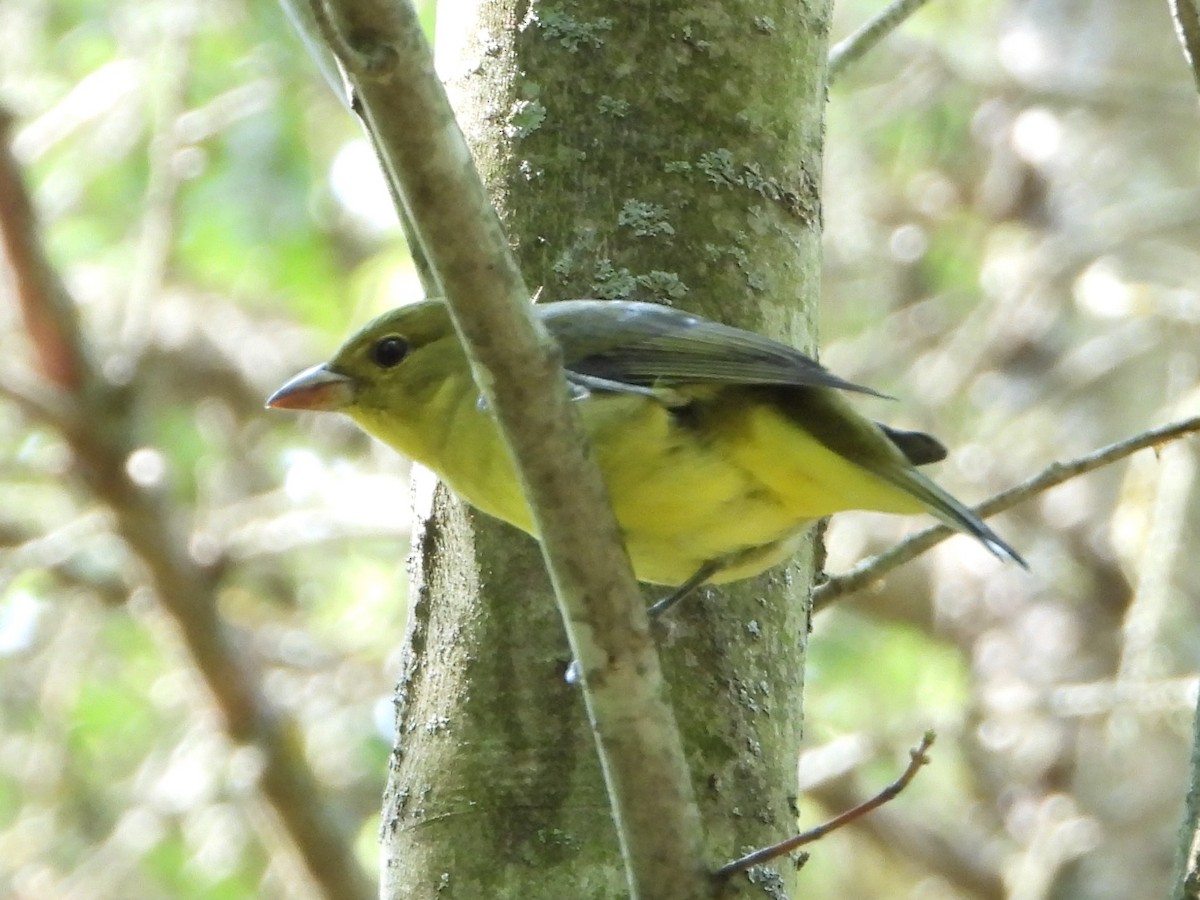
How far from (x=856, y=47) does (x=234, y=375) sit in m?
4.51

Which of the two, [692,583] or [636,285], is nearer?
[692,583]

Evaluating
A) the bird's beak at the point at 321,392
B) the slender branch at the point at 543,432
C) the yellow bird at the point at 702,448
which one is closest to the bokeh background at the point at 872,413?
the bird's beak at the point at 321,392

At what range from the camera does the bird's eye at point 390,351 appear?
106 inches

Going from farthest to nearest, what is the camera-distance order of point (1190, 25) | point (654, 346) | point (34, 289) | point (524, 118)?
point (34, 289) → point (524, 118) → point (654, 346) → point (1190, 25)

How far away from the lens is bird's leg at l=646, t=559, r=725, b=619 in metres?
2.30

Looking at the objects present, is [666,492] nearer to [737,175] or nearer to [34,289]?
[737,175]

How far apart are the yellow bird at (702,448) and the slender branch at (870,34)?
0.83 m

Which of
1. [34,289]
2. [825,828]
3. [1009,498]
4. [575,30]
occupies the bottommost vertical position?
[825,828]

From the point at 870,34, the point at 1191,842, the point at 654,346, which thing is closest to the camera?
the point at 1191,842

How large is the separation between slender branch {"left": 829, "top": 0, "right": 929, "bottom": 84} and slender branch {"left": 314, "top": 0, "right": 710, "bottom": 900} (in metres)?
1.55

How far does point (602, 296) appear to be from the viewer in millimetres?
2492

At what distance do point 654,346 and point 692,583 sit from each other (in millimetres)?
351

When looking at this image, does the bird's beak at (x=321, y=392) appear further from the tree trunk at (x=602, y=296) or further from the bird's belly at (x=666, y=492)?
the bird's belly at (x=666, y=492)

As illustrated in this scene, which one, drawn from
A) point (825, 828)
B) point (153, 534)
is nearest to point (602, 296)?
point (825, 828)
